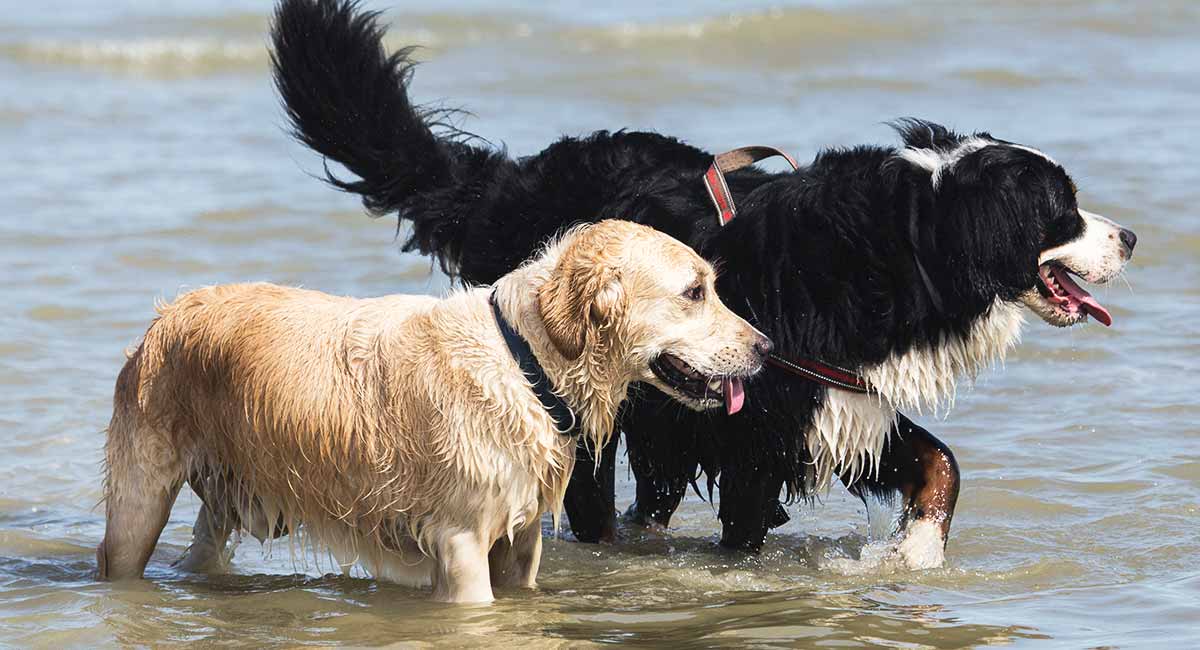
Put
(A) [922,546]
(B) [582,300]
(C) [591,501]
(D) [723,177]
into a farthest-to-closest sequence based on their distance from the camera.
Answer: (C) [591,501], (D) [723,177], (A) [922,546], (B) [582,300]

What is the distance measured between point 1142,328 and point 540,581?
4.10 metres

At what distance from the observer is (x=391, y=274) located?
9469 millimetres

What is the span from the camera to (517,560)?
5.18 metres

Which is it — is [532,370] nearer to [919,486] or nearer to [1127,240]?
[919,486]

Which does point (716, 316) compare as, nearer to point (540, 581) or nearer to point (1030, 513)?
point (540, 581)

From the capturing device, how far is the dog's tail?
20.5 ft

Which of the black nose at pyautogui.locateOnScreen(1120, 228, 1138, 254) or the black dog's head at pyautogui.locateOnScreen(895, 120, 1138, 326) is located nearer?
the black dog's head at pyautogui.locateOnScreen(895, 120, 1138, 326)

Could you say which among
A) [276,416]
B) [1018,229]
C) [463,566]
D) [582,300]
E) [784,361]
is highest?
[1018,229]

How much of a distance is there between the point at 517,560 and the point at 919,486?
1.40 m

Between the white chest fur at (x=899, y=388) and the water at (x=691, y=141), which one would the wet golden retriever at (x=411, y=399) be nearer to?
the water at (x=691, y=141)

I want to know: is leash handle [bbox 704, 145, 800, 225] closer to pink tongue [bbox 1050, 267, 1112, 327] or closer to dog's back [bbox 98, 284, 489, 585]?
pink tongue [bbox 1050, 267, 1112, 327]

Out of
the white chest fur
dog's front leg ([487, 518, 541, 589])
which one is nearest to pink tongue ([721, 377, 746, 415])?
the white chest fur

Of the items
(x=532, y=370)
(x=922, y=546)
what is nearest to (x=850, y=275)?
(x=922, y=546)

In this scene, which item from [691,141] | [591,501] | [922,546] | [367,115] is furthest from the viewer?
[691,141]
